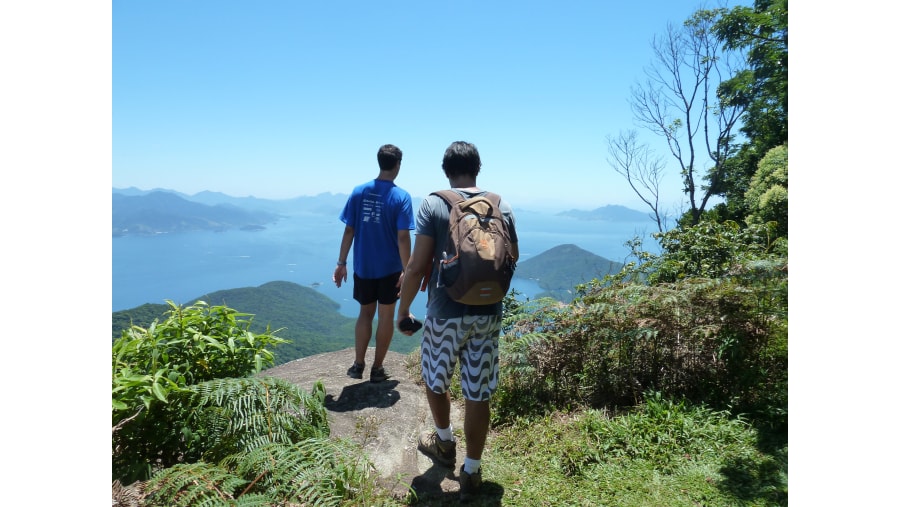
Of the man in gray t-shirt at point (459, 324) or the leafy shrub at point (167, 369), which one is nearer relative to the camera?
the leafy shrub at point (167, 369)

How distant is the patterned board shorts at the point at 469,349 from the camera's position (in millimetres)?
2604

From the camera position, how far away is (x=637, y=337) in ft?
12.1

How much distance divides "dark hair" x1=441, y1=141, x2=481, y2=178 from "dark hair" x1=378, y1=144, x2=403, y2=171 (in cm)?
138

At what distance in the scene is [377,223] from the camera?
4.04m

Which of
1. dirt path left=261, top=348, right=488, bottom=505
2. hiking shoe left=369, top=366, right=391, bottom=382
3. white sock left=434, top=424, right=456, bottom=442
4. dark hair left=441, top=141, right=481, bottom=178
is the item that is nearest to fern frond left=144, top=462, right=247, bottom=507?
dirt path left=261, top=348, right=488, bottom=505

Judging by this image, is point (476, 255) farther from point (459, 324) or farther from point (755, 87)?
point (755, 87)

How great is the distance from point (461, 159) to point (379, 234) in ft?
4.97

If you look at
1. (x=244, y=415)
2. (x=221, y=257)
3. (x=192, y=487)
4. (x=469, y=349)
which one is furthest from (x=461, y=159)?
(x=221, y=257)

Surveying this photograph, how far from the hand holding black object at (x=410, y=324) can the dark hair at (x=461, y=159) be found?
2.84 feet

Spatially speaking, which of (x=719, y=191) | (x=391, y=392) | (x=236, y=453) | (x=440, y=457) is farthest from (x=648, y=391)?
(x=719, y=191)

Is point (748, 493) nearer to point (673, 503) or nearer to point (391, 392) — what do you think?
point (673, 503)

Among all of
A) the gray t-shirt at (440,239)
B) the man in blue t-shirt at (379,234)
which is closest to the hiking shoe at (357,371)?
the man in blue t-shirt at (379,234)

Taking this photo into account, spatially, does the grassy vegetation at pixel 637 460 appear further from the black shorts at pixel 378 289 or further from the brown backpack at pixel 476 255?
the black shorts at pixel 378 289

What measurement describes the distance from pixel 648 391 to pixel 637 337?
1.32 feet
